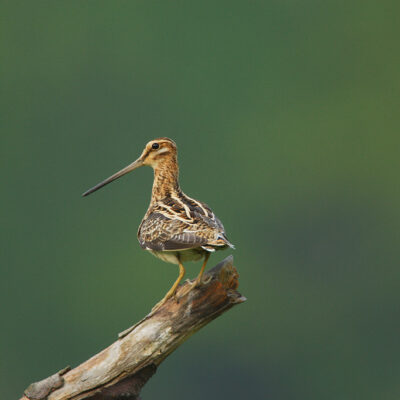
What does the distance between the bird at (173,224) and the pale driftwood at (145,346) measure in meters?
0.08

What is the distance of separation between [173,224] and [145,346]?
67 centimetres

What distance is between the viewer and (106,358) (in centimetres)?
450

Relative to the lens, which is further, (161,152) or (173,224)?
(161,152)

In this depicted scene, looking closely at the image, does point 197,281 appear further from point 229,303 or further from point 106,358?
point 106,358

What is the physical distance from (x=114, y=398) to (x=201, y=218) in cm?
105

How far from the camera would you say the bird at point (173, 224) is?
444cm

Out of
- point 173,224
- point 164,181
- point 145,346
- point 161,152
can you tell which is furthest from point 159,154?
point 145,346

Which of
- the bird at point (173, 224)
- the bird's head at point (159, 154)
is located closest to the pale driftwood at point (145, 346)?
the bird at point (173, 224)

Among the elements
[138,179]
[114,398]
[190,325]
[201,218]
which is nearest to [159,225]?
[201,218]

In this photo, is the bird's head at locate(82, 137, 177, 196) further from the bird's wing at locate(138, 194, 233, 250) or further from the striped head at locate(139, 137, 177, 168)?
the bird's wing at locate(138, 194, 233, 250)

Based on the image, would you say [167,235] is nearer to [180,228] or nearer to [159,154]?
[180,228]

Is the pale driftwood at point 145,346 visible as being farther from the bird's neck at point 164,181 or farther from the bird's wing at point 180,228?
the bird's neck at point 164,181

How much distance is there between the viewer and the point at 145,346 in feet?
14.7

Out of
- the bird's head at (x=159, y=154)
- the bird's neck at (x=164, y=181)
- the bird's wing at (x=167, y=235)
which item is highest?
the bird's head at (x=159, y=154)
